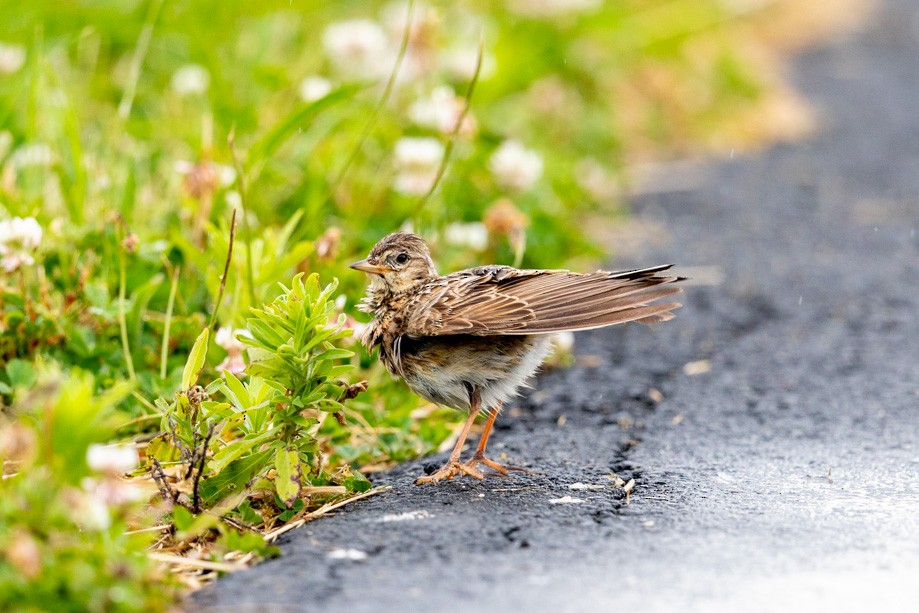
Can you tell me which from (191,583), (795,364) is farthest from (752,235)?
(191,583)

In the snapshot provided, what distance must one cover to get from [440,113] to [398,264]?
6.21ft

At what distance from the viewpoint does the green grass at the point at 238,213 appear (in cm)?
346

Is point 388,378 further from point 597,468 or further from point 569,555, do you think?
point 569,555

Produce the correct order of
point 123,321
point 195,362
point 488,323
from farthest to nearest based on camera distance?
point 123,321 < point 488,323 < point 195,362

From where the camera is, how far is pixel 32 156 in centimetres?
545

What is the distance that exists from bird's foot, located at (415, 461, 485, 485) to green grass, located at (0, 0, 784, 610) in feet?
0.87

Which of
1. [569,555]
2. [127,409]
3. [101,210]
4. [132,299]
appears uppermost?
[101,210]

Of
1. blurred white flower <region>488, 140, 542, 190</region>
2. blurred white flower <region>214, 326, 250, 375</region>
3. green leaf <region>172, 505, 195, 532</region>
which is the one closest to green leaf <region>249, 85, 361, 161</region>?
blurred white flower <region>214, 326, 250, 375</region>

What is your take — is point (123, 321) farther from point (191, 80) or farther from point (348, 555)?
point (191, 80)

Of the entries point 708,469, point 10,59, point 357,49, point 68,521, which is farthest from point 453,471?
point 10,59

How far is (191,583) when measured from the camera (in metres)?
2.98

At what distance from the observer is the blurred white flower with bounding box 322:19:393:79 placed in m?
7.09

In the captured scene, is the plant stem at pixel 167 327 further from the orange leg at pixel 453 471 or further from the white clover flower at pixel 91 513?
the white clover flower at pixel 91 513

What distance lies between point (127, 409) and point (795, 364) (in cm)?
307
